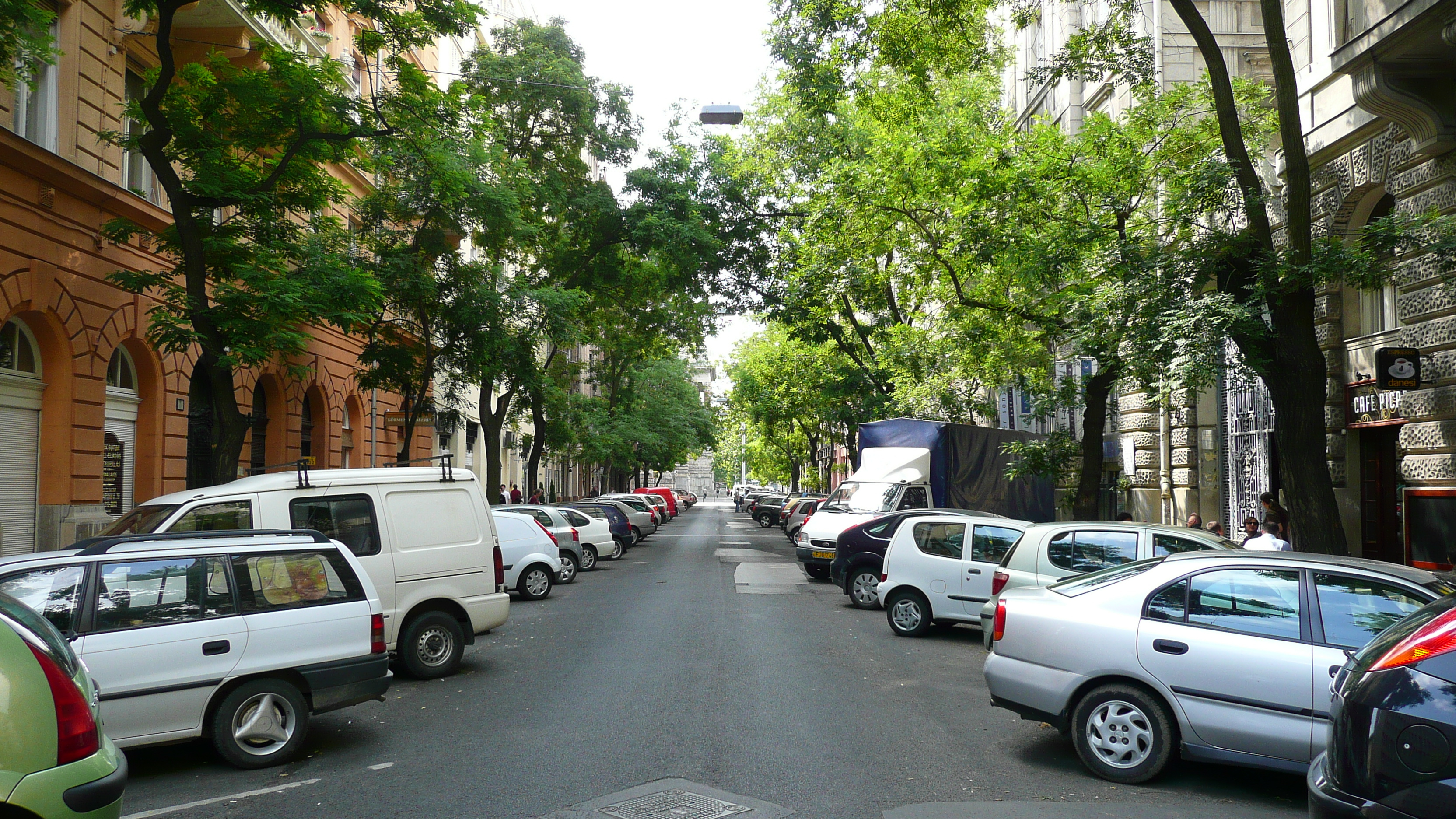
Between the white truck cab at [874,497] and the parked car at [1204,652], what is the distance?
42.8ft

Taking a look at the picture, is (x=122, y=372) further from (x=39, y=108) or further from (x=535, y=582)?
(x=535, y=582)

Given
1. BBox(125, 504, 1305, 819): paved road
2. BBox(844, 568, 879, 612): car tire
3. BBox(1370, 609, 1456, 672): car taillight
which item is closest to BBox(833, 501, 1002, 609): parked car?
BBox(844, 568, 879, 612): car tire

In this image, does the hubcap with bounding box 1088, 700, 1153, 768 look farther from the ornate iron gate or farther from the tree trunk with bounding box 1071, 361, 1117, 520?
the ornate iron gate

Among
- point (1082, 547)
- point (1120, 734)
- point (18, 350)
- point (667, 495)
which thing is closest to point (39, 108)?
point (18, 350)

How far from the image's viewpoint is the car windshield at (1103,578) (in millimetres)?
6785

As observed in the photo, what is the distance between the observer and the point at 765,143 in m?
28.9

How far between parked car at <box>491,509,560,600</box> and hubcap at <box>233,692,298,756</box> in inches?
400

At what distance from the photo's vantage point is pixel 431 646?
10305 mm

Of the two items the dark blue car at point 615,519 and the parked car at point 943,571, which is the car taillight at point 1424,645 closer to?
the parked car at point 943,571

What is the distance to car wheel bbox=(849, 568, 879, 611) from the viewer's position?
15953mm

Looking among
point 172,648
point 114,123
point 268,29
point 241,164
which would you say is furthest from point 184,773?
point 268,29

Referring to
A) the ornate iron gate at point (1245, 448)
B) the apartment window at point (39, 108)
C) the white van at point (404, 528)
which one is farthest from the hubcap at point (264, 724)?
the ornate iron gate at point (1245, 448)

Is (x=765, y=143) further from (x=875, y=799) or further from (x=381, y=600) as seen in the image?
(x=875, y=799)

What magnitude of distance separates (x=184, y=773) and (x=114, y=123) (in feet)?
42.8
